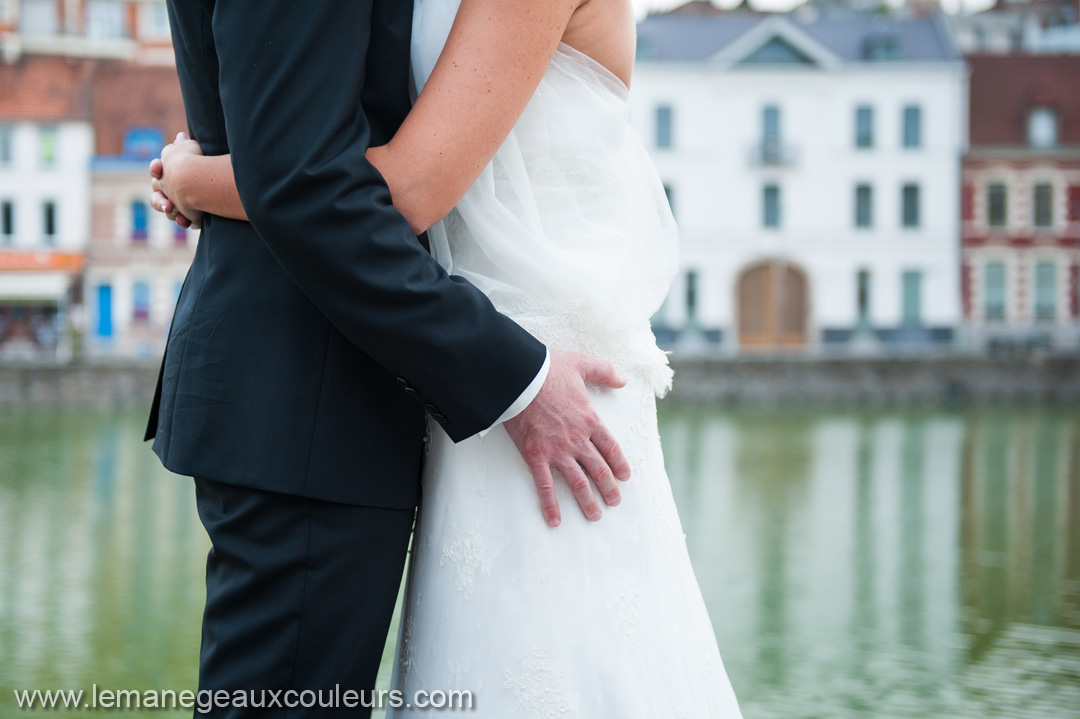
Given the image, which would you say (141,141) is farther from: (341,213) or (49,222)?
(341,213)

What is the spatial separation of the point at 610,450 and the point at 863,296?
3328 cm

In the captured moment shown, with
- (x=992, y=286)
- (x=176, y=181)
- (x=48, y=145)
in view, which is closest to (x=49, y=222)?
(x=48, y=145)

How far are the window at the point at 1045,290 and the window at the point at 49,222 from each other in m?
27.8

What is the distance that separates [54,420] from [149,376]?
10.00 ft

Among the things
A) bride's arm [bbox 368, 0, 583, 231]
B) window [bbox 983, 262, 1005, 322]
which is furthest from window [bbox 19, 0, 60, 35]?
bride's arm [bbox 368, 0, 583, 231]

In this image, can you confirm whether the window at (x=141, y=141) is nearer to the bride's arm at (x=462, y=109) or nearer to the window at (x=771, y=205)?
the window at (x=771, y=205)

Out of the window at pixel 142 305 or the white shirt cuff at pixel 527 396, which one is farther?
the window at pixel 142 305

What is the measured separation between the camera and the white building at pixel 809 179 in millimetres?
32688

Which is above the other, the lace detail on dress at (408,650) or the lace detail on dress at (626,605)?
Answer: the lace detail on dress at (626,605)

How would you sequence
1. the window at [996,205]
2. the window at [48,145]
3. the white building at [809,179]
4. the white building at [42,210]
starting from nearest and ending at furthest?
the white building at [42,210]
the window at [48,145]
the white building at [809,179]
the window at [996,205]

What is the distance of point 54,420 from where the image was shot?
20453 millimetres

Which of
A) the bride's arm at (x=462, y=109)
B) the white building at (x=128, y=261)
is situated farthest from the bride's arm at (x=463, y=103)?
the white building at (x=128, y=261)

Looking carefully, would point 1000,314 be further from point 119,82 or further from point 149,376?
point 119,82

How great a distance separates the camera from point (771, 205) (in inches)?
1308
